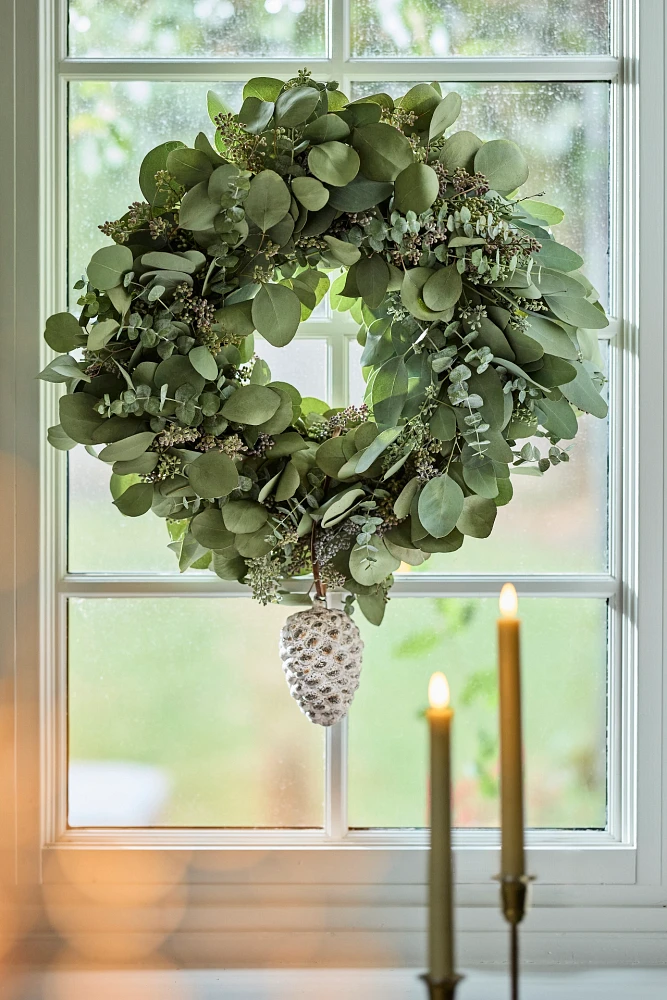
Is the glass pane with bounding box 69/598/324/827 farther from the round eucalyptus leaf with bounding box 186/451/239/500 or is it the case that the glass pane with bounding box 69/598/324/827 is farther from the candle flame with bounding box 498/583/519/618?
the candle flame with bounding box 498/583/519/618

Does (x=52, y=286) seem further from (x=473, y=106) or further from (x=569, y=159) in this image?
(x=569, y=159)

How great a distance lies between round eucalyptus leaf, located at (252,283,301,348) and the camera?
838 millimetres

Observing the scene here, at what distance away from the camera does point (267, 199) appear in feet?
2.64

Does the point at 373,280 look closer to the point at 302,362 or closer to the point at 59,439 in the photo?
the point at 302,362

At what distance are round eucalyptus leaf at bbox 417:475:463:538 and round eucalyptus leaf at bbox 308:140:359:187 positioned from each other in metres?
0.34

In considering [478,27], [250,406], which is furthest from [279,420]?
[478,27]

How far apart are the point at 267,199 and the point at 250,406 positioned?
0.22 meters

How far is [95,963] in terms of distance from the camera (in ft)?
3.69

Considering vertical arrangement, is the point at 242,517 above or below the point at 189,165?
below

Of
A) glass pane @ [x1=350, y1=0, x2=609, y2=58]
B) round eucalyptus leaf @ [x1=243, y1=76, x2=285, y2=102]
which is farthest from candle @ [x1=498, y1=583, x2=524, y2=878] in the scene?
glass pane @ [x1=350, y1=0, x2=609, y2=58]

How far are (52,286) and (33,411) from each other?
0.63 ft

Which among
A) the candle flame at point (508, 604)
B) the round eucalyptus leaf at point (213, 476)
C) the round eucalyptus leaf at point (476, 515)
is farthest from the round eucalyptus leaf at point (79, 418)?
the candle flame at point (508, 604)

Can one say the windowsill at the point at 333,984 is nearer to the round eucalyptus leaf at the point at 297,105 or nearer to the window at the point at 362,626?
the window at the point at 362,626

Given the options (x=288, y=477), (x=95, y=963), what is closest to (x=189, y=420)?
(x=288, y=477)
